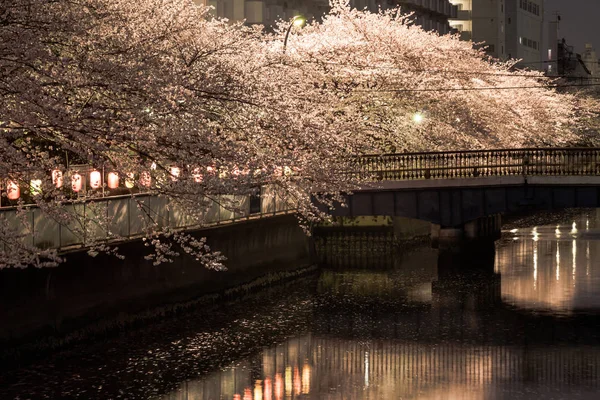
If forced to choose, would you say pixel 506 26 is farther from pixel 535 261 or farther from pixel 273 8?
pixel 535 261

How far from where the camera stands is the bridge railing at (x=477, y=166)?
172 feet

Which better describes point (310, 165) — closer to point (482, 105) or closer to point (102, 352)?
point (102, 352)

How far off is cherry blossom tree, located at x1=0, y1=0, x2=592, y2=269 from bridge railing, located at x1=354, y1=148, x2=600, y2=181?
2815 millimetres

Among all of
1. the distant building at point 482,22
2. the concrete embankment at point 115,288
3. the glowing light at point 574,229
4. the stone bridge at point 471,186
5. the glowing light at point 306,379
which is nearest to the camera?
the glowing light at point 306,379

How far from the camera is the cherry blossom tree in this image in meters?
21.0

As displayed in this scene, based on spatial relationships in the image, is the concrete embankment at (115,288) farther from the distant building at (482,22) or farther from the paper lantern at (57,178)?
the distant building at (482,22)

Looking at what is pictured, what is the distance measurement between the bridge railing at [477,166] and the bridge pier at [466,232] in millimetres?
3301

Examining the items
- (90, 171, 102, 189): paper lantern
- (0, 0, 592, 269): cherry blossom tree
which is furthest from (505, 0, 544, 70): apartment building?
(90, 171, 102, 189): paper lantern

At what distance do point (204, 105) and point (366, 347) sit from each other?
10335 mm

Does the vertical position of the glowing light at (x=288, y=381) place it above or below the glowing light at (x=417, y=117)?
below

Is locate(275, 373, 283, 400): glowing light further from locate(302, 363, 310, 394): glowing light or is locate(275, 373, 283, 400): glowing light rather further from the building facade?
the building facade

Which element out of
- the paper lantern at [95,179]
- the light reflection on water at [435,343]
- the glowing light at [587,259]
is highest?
the paper lantern at [95,179]

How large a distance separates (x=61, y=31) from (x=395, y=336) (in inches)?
700

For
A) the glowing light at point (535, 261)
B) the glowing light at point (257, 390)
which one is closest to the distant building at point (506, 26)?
the glowing light at point (535, 261)
